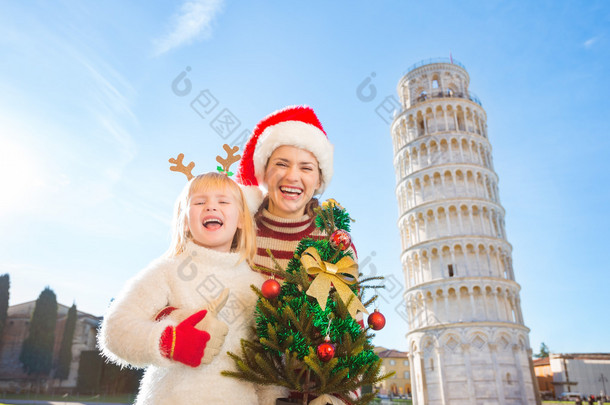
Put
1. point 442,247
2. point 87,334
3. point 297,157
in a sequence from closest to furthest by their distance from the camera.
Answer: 1. point 297,157
2. point 442,247
3. point 87,334

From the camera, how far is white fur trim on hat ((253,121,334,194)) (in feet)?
11.0

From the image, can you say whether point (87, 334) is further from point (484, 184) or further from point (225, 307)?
point (225, 307)

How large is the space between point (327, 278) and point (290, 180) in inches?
44.5

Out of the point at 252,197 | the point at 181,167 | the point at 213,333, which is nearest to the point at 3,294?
the point at 181,167

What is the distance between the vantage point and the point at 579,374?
42.6 metres

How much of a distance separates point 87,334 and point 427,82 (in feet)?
124

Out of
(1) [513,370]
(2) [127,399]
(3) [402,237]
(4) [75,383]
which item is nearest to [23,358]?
(4) [75,383]

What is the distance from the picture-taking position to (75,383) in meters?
34.6

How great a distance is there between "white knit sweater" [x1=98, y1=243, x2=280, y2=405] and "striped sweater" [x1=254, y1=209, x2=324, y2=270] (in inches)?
15.3

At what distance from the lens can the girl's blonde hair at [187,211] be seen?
8.97 feet

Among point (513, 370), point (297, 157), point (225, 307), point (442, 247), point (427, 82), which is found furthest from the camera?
point (427, 82)

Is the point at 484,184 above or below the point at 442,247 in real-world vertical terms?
above

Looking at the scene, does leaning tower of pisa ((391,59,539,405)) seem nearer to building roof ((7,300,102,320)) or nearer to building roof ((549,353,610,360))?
building roof ((549,353,610,360))

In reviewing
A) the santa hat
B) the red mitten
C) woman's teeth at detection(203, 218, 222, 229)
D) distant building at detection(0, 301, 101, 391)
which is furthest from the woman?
distant building at detection(0, 301, 101, 391)
